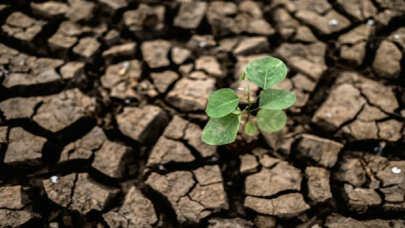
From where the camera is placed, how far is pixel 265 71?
4.33 feet

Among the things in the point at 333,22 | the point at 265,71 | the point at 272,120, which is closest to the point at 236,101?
the point at 265,71

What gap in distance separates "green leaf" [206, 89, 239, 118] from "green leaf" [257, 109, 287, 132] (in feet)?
0.93

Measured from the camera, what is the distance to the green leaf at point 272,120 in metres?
1.48

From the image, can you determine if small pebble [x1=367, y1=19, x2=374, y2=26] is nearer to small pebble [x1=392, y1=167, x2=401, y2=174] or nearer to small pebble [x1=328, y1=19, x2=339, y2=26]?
small pebble [x1=328, y1=19, x2=339, y2=26]

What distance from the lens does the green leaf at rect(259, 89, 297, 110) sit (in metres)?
1.30

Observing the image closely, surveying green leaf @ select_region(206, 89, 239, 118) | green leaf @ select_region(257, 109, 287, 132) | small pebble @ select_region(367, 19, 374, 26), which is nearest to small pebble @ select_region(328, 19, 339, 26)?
small pebble @ select_region(367, 19, 374, 26)

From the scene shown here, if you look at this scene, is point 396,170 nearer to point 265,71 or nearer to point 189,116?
point 265,71

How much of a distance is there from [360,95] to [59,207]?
6.63 feet

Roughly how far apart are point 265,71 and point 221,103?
0.88ft

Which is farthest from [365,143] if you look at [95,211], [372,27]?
[95,211]

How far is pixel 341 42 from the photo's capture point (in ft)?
6.94

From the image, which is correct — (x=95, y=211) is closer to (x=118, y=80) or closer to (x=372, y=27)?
(x=118, y=80)

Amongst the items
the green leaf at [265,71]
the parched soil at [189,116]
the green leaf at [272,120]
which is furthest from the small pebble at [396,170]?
the green leaf at [265,71]

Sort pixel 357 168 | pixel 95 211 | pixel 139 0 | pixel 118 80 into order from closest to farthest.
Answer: pixel 95 211, pixel 357 168, pixel 118 80, pixel 139 0
